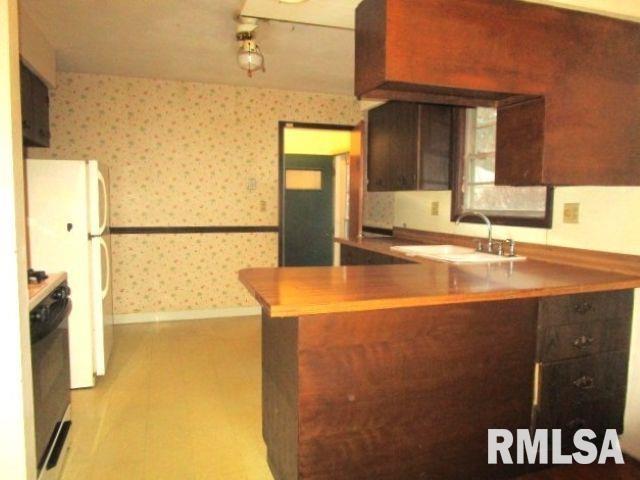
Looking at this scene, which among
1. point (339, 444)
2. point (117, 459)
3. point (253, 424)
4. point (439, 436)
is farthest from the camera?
point (253, 424)

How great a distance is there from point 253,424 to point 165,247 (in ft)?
7.92

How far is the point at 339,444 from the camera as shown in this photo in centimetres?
147

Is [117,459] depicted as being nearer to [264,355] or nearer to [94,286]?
[264,355]

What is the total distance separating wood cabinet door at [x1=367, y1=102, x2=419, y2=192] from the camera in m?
3.22

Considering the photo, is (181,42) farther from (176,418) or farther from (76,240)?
(176,418)

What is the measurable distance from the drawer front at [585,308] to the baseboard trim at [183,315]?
10.9 ft

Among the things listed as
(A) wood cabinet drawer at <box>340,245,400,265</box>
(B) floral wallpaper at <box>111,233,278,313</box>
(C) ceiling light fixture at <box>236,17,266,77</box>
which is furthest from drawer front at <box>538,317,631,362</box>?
(B) floral wallpaper at <box>111,233,278,313</box>

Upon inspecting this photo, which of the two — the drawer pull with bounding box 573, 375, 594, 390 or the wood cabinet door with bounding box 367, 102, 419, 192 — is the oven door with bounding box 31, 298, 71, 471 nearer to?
the drawer pull with bounding box 573, 375, 594, 390

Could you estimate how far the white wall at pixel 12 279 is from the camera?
4.19 ft

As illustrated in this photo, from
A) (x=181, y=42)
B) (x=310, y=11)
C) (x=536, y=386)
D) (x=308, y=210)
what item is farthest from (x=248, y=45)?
(x=308, y=210)

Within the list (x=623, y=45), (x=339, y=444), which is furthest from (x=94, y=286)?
(x=623, y=45)

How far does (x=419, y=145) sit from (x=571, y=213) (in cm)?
116

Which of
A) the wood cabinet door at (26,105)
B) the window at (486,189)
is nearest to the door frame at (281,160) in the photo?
the window at (486,189)

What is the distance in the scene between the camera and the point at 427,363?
1.57m
